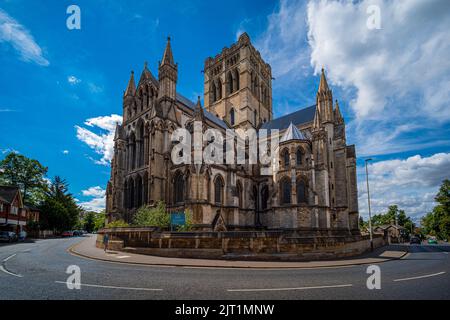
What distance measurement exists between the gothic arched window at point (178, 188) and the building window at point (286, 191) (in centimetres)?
1238

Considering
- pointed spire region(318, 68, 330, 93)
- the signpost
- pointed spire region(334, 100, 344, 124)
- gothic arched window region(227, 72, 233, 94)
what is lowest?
the signpost

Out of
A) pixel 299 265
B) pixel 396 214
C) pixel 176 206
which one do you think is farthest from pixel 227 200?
pixel 396 214

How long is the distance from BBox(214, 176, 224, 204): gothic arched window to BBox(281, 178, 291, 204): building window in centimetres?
765

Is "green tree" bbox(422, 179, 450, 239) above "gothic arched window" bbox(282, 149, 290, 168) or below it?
below

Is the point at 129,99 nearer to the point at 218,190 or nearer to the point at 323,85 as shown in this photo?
the point at 218,190

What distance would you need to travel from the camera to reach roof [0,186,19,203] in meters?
Answer: 38.5

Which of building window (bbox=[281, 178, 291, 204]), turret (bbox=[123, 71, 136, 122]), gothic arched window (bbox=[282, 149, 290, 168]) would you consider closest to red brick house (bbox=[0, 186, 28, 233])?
turret (bbox=[123, 71, 136, 122])

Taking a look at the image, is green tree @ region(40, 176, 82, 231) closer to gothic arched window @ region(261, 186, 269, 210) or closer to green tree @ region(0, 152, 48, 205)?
green tree @ region(0, 152, 48, 205)

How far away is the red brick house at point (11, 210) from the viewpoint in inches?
1478

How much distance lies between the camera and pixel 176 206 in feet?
92.6
